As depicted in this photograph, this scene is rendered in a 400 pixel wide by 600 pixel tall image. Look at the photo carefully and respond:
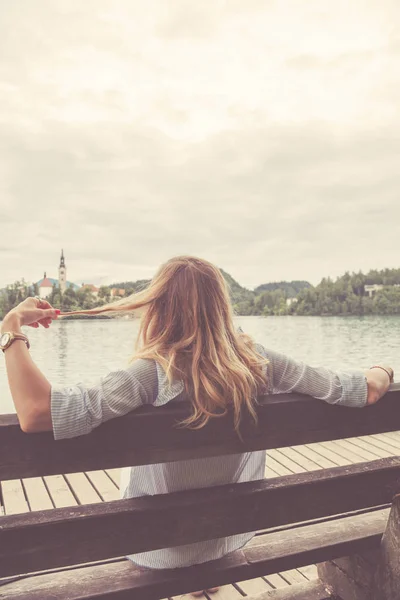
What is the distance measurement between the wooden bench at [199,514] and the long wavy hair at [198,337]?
0.18 feet

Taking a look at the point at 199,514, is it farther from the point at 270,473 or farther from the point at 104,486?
the point at 270,473

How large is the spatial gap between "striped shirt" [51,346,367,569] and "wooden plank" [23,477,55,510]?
5.40 feet

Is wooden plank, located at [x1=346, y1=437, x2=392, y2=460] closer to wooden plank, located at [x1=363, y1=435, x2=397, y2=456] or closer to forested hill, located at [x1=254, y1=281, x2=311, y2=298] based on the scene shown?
wooden plank, located at [x1=363, y1=435, x2=397, y2=456]

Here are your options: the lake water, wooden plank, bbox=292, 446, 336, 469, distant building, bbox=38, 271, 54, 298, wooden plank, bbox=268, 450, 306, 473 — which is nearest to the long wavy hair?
wooden plank, bbox=268, 450, 306, 473

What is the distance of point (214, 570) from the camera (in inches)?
47.3

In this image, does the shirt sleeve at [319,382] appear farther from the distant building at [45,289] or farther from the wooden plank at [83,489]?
the distant building at [45,289]

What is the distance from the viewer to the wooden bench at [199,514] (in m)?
0.93

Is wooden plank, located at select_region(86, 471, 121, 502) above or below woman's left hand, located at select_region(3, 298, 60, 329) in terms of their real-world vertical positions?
below

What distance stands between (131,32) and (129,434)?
178ft

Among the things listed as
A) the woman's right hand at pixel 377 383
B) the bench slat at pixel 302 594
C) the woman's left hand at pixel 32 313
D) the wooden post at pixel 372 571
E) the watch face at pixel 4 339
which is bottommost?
the bench slat at pixel 302 594

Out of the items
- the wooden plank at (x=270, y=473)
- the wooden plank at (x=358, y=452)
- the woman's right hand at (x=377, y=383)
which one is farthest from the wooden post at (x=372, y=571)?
the wooden plank at (x=358, y=452)

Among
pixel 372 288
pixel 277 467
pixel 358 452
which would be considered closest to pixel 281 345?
pixel 372 288

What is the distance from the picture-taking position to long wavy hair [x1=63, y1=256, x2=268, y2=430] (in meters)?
1.06

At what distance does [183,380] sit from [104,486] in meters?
2.15
